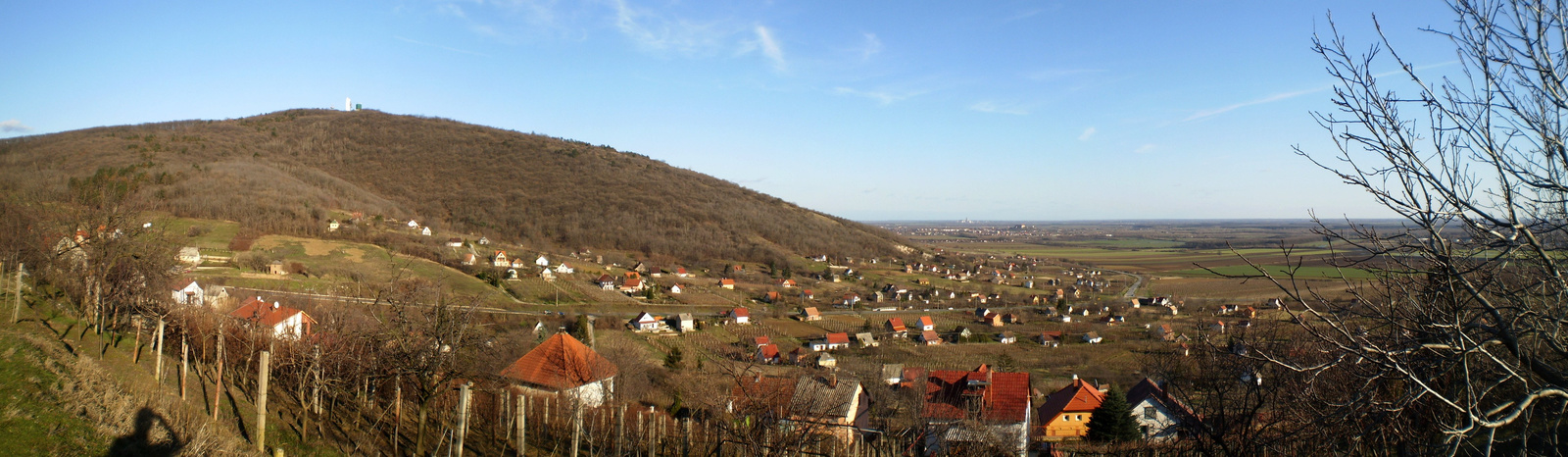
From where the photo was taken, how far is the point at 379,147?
3809 inches

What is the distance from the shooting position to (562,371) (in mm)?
12078

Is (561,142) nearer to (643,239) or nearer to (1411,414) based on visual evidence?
(643,239)

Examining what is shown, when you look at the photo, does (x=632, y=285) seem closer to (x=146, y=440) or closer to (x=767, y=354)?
(x=767, y=354)

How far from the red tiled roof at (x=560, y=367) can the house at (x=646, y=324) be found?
20.8m

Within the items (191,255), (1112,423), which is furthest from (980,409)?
(191,255)

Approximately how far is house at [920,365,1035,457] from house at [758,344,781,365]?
11295 millimetres

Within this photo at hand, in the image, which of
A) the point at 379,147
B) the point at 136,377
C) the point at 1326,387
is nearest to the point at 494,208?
the point at 379,147

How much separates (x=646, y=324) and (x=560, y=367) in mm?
22515

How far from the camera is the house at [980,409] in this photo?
9336 millimetres

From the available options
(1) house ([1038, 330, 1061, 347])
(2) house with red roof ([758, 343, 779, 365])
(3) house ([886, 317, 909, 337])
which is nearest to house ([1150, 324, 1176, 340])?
(1) house ([1038, 330, 1061, 347])

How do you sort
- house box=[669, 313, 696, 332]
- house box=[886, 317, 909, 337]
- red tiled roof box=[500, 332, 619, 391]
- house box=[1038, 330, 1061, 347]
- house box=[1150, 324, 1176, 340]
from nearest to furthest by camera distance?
red tiled roof box=[500, 332, 619, 391]
house box=[1150, 324, 1176, 340]
house box=[669, 313, 696, 332]
house box=[1038, 330, 1061, 347]
house box=[886, 317, 909, 337]

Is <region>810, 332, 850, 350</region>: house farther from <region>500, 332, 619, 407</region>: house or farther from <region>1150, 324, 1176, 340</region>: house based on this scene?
<region>500, 332, 619, 407</region>: house

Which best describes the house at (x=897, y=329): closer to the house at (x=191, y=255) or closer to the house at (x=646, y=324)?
the house at (x=646, y=324)

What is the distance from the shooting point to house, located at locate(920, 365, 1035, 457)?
9.34 m
